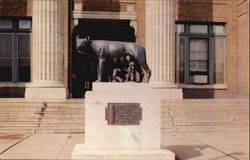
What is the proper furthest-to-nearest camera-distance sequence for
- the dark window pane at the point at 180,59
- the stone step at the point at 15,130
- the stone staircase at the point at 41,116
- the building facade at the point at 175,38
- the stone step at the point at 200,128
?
the dark window pane at the point at 180,59 < the building facade at the point at 175,38 < the stone step at the point at 200,128 < the stone staircase at the point at 41,116 < the stone step at the point at 15,130

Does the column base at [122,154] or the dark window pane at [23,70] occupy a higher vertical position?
the dark window pane at [23,70]

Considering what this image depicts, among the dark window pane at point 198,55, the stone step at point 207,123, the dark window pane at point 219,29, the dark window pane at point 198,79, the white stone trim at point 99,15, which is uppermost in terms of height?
the white stone trim at point 99,15

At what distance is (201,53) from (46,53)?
33.7 ft

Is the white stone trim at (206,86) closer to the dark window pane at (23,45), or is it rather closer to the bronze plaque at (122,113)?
the dark window pane at (23,45)

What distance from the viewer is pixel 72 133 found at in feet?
39.2

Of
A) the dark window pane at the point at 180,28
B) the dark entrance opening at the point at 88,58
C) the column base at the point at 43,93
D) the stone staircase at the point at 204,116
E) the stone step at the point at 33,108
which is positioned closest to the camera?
the stone staircase at the point at 204,116

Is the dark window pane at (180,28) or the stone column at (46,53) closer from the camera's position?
the stone column at (46,53)

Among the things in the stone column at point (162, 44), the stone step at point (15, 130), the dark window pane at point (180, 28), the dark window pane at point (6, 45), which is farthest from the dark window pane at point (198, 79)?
the stone step at point (15, 130)

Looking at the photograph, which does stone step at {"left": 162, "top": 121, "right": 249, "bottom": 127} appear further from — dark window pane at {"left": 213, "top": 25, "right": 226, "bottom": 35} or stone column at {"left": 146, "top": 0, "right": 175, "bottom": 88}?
dark window pane at {"left": 213, "top": 25, "right": 226, "bottom": 35}

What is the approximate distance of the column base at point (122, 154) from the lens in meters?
7.00

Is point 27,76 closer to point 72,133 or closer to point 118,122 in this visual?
point 72,133

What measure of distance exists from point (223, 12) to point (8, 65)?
1345cm

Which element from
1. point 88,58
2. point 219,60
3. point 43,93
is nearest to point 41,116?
point 43,93

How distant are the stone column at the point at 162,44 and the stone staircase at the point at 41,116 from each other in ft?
15.9
